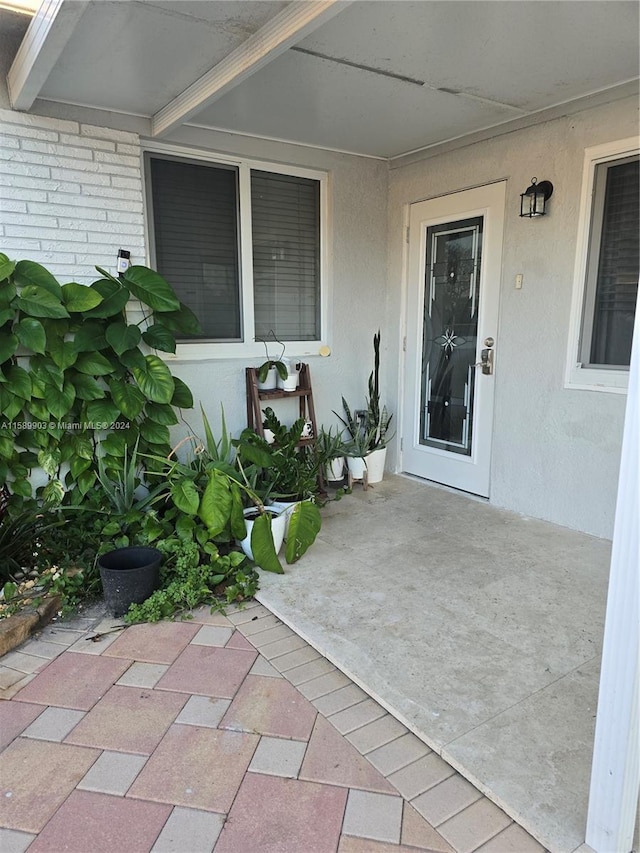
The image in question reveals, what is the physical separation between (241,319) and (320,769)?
279 centimetres

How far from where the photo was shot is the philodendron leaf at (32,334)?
2.63m

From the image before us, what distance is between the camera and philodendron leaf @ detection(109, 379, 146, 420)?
2.90m

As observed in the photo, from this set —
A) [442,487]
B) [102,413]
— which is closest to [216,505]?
[102,413]

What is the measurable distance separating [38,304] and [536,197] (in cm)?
277

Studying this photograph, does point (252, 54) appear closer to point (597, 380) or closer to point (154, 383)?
point (154, 383)

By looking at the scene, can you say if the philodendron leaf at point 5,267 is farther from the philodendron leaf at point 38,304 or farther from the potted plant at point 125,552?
the potted plant at point 125,552

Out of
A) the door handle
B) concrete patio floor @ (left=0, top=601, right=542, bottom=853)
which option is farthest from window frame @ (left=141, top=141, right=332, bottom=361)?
concrete patio floor @ (left=0, top=601, right=542, bottom=853)

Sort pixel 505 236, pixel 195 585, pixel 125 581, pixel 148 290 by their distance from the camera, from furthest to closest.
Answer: pixel 505 236 < pixel 148 290 < pixel 195 585 < pixel 125 581

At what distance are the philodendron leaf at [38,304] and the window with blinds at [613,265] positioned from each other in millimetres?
2813

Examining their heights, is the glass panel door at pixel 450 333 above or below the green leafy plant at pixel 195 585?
above

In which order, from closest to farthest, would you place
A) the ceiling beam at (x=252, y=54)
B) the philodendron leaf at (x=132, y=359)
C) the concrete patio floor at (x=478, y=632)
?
1. the concrete patio floor at (x=478, y=632)
2. the ceiling beam at (x=252, y=54)
3. the philodendron leaf at (x=132, y=359)

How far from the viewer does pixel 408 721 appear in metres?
1.74

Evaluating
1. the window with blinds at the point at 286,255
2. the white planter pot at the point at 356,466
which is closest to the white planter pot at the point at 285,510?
the white planter pot at the point at 356,466

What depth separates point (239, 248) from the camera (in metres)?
3.63
